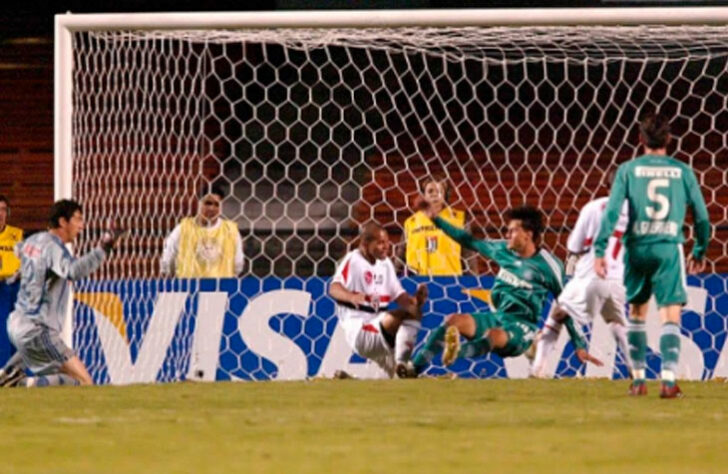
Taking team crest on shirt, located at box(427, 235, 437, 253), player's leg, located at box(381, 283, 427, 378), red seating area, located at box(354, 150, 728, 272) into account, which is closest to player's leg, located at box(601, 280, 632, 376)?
player's leg, located at box(381, 283, 427, 378)

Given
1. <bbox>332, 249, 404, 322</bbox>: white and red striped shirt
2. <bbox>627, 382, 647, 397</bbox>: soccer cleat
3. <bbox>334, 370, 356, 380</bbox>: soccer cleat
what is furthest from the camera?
<bbox>332, 249, 404, 322</bbox>: white and red striped shirt

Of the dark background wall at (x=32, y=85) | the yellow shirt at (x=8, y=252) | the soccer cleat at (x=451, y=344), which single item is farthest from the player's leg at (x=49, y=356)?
the dark background wall at (x=32, y=85)

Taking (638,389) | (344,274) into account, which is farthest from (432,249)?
(638,389)

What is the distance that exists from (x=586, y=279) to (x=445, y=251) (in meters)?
1.88

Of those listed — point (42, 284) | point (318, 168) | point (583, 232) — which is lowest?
point (42, 284)

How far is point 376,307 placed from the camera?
11352mm

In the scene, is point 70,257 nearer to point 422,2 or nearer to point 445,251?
point 445,251

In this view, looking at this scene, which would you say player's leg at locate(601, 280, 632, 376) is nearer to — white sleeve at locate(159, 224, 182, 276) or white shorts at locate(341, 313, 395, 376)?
white shorts at locate(341, 313, 395, 376)

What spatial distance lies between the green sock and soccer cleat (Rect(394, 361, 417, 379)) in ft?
1.69

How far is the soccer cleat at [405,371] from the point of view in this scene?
10.8 m

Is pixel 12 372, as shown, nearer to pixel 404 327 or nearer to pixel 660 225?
pixel 404 327

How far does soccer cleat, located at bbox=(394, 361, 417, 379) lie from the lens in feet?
35.4

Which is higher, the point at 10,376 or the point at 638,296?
the point at 638,296

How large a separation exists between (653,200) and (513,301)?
2630 mm
